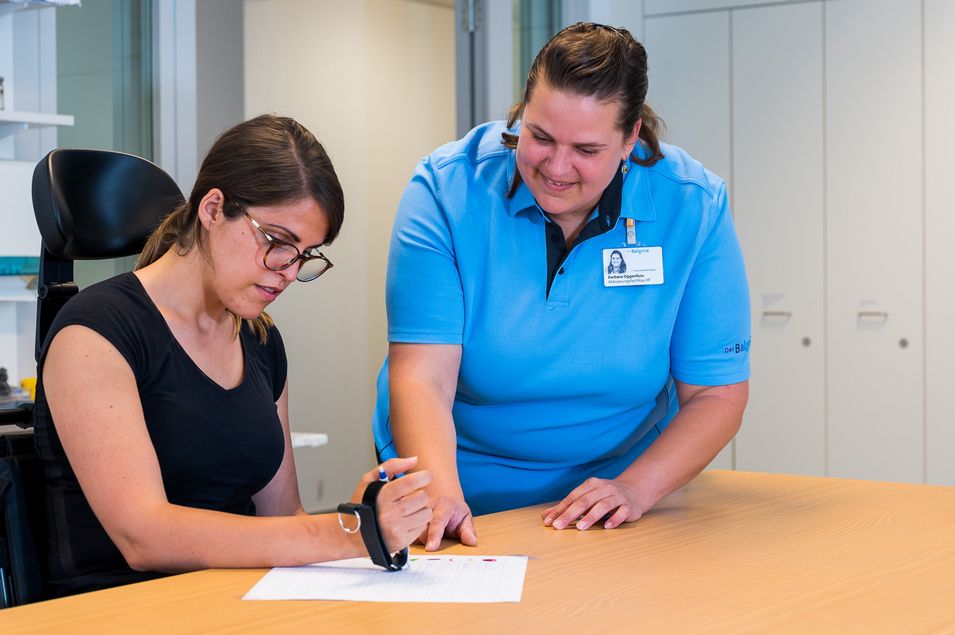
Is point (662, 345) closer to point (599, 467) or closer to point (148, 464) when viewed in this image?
point (599, 467)

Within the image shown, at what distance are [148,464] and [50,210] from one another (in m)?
0.51

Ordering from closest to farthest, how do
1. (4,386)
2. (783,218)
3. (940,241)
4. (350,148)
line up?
(4,386) < (940,241) < (783,218) < (350,148)

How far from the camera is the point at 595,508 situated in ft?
5.40

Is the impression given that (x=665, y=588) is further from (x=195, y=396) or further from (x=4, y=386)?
(x=4, y=386)

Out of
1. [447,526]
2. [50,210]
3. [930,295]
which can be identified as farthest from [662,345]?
[930,295]

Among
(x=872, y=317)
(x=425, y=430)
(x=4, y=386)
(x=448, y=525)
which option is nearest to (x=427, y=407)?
(x=425, y=430)

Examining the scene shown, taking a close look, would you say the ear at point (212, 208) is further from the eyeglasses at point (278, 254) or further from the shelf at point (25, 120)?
the shelf at point (25, 120)

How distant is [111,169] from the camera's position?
1.71 meters

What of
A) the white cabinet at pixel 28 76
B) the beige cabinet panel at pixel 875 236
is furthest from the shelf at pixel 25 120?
the beige cabinet panel at pixel 875 236

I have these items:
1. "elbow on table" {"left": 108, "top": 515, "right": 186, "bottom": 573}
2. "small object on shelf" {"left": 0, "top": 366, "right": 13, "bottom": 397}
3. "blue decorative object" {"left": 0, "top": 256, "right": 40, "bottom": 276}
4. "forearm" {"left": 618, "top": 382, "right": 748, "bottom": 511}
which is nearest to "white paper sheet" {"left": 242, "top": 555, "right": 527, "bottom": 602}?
"elbow on table" {"left": 108, "top": 515, "right": 186, "bottom": 573}

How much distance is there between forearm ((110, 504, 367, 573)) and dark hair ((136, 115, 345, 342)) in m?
0.43

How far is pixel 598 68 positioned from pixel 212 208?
2.00 ft

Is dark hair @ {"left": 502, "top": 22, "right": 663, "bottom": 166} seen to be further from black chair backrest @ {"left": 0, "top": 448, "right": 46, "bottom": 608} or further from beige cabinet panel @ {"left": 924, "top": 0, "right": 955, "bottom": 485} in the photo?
beige cabinet panel @ {"left": 924, "top": 0, "right": 955, "bottom": 485}

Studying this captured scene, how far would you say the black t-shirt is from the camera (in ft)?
4.91
